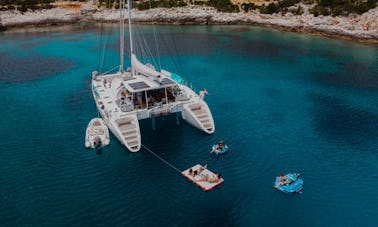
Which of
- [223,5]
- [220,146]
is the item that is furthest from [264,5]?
[220,146]

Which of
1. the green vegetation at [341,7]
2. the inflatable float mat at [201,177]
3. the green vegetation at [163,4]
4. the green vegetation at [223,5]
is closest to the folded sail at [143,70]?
the inflatable float mat at [201,177]

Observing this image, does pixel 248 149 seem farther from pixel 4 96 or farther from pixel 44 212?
pixel 4 96

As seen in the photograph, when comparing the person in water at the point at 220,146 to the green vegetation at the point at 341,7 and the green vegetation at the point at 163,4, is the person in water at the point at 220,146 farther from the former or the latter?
the green vegetation at the point at 163,4

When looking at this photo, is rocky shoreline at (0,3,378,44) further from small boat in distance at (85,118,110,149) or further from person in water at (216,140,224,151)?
small boat in distance at (85,118,110,149)

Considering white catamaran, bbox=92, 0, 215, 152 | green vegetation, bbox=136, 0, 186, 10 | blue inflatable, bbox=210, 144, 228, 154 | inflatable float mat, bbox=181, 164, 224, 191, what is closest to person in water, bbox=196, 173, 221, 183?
inflatable float mat, bbox=181, 164, 224, 191

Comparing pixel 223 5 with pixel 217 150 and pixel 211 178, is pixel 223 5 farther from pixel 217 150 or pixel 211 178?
pixel 211 178

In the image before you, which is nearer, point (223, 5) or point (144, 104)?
point (144, 104)
